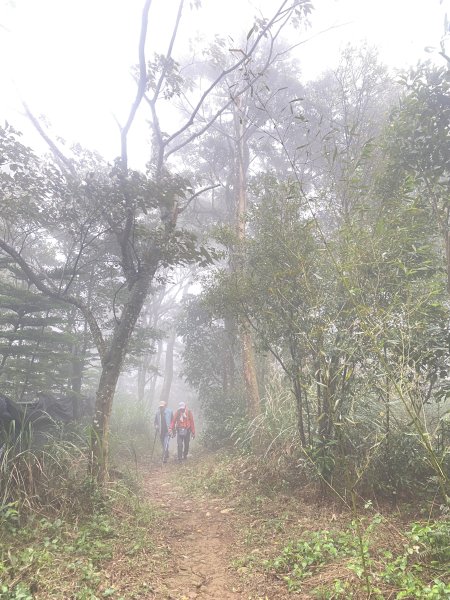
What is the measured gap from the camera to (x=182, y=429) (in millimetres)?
9852

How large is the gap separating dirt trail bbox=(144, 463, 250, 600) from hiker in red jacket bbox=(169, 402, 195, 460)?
3.04 m

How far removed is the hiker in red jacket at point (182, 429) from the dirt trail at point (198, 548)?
3.04 m

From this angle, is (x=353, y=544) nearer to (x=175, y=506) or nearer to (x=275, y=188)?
(x=175, y=506)

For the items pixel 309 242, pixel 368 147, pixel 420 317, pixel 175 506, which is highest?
pixel 368 147

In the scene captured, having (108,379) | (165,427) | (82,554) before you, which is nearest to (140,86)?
(108,379)

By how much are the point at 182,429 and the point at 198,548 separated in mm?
5760

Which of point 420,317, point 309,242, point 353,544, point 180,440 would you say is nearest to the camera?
point 353,544

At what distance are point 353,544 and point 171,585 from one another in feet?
5.41

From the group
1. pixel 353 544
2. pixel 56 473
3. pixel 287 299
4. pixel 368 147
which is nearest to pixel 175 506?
pixel 56 473

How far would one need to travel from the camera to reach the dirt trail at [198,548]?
327 cm

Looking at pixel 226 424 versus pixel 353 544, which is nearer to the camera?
pixel 353 544

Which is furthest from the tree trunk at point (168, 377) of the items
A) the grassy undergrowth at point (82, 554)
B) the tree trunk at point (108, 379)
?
the grassy undergrowth at point (82, 554)

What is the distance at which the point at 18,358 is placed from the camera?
8.06 m

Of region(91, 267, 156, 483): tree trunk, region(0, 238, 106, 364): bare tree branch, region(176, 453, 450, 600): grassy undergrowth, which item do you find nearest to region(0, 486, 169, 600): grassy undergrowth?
region(91, 267, 156, 483): tree trunk
